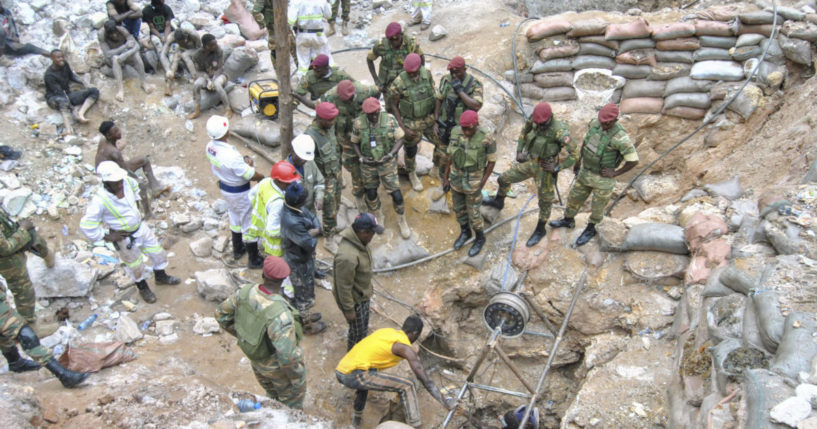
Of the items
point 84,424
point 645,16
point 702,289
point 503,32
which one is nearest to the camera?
point 84,424

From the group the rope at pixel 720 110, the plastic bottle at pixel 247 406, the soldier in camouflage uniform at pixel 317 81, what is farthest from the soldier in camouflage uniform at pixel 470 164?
the plastic bottle at pixel 247 406

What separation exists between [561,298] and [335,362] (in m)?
2.61

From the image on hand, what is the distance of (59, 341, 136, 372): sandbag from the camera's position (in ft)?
13.3

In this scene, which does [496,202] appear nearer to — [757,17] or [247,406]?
[247,406]

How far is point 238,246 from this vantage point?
593 centimetres

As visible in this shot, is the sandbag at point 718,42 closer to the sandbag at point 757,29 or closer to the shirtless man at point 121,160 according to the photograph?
the sandbag at point 757,29

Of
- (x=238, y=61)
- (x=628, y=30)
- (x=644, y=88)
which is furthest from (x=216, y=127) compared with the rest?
(x=644, y=88)

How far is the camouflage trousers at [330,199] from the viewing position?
5703 millimetres

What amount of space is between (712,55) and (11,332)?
9.14 metres

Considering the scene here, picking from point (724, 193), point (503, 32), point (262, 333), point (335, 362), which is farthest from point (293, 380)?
point (503, 32)

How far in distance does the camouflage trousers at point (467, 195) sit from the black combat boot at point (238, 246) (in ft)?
8.26

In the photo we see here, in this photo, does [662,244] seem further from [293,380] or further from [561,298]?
[293,380]

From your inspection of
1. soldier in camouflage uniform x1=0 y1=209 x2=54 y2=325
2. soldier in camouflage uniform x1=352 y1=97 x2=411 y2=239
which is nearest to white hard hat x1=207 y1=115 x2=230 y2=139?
soldier in camouflage uniform x1=352 y1=97 x2=411 y2=239

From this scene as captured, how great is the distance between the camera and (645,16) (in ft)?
28.3
